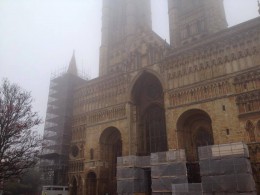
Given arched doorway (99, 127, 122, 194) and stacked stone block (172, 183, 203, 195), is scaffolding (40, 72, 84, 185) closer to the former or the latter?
arched doorway (99, 127, 122, 194)

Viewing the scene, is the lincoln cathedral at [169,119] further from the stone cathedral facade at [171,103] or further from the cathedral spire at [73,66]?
the cathedral spire at [73,66]

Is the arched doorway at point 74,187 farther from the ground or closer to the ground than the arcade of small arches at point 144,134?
closer to the ground

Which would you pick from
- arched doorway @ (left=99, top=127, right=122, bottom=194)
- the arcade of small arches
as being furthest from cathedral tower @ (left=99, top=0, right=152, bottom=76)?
arched doorway @ (left=99, top=127, right=122, bottom=194)

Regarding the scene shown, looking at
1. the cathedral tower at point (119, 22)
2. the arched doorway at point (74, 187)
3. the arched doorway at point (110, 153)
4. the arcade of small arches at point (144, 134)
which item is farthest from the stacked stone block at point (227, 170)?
the cathedral tower at point (119, 22)

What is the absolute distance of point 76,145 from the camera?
33.2m

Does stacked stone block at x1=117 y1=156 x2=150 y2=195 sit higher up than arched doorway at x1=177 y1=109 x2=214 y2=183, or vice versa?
arched doorway at x1=177 y1=109 x2=214 y2=183

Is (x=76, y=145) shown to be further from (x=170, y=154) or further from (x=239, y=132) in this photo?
(x=239, y=132)

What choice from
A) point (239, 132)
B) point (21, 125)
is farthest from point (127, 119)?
point (21, 125)

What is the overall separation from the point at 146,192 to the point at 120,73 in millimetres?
13335

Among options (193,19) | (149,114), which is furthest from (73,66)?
(193,19)

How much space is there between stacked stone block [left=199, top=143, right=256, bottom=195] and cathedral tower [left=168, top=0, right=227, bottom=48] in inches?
783

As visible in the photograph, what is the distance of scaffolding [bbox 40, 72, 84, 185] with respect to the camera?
108ft

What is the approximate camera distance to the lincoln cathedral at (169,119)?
71.8ft

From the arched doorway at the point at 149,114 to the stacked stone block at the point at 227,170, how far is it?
7.05 m
